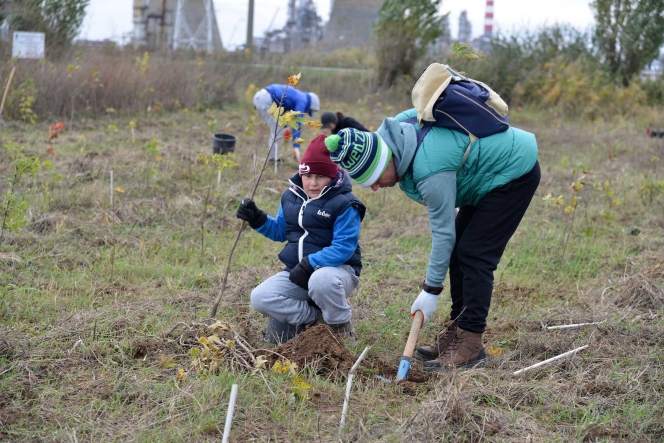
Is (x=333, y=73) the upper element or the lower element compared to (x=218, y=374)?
upper

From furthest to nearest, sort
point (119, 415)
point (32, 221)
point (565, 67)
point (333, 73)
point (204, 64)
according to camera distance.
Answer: point (333, 73) < point (565, 67) < point (204, 64) < point (32, 221) < point (119, 415)

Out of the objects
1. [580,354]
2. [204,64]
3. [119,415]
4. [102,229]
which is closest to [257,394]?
[119,415]

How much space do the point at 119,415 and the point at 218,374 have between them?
48cm

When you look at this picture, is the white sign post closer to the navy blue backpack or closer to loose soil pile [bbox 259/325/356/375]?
loose soil pile [bbox 259/325/356/375]

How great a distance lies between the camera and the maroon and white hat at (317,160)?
3.37 m

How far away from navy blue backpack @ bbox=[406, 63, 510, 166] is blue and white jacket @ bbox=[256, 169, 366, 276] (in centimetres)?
60

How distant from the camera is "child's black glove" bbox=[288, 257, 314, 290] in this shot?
136 inches

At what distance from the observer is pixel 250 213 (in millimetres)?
3463

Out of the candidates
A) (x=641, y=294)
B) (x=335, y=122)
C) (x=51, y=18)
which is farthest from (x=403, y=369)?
(x=51, y=18)

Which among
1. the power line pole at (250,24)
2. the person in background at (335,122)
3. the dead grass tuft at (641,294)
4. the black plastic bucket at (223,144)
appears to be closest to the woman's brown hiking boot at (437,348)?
the dead grass tuft at (641,294)

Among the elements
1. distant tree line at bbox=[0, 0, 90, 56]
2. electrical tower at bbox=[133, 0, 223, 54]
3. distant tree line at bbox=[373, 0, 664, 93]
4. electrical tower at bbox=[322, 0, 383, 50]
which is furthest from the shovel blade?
electrical tower at bbox=[322, 0, 383, 50]

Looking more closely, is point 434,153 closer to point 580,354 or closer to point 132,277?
point 580,354

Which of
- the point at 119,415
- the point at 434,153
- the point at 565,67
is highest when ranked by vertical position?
the point at 565,67

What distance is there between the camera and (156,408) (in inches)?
109
